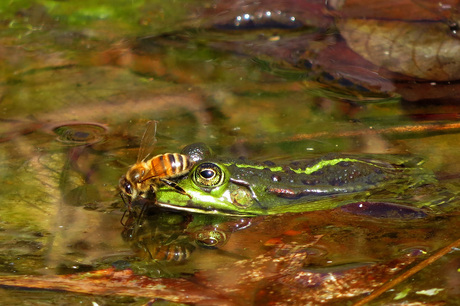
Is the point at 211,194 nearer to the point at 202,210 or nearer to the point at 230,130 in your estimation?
the point at 202,210

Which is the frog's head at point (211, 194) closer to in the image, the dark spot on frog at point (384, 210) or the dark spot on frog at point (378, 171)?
the dark spot on frog at point (384, 210)

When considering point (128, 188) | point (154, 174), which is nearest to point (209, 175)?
point (154, 174)

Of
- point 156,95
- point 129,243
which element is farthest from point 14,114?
point 129,243

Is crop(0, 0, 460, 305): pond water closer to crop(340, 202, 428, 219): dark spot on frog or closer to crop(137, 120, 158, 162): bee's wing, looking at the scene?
crop(340, 202, 428, 219): dark spot on frog

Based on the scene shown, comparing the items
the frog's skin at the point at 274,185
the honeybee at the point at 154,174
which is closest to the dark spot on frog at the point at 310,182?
the frog's skin at the point at 274,185

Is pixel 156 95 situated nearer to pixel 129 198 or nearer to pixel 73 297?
pixel 129 198

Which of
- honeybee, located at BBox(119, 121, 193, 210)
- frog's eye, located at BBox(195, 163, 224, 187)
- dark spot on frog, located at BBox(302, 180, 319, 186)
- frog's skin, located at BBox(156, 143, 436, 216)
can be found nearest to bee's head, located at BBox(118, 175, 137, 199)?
honeybee, located at BBox(119, 121, 193, 210)
